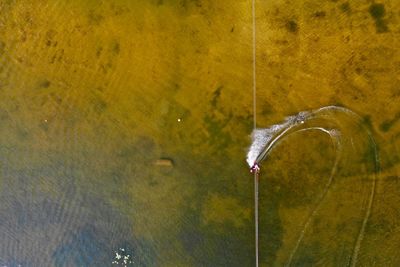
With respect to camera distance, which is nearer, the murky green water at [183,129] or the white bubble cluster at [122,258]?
the murky green water at [183,129]

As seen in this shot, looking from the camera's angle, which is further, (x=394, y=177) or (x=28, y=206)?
(x=28, y=206)

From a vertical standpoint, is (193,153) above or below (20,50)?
below

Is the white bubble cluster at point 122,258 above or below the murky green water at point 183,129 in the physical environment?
below

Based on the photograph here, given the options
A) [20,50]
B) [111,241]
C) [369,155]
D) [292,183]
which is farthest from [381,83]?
[20,50]

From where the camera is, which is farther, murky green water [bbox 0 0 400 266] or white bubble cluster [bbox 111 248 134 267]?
white bubble cluster [bbox 111 248 134 267]

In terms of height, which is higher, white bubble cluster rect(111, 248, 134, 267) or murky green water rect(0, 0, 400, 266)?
murky green water rect(0, 0, 400, 266)

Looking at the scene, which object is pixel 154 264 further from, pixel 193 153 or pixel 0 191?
pixel 0 191

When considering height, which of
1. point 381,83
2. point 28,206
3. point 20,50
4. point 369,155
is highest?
point 20,50

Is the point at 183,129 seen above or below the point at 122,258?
above
